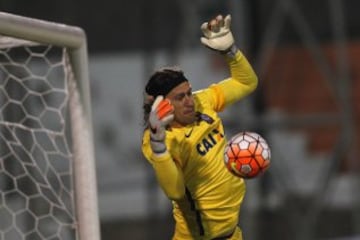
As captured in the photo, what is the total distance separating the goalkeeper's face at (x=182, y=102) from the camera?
4805 mm

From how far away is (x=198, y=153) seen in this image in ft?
16.1

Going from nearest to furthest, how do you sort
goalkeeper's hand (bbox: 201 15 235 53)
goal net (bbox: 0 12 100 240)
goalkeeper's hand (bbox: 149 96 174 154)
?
goalkeeper's hand (bbox: 149 96 174 154) → goalkeeper's hand (bbox: 201 15 235 53) → goal net (bbox: 0 12 100 240)

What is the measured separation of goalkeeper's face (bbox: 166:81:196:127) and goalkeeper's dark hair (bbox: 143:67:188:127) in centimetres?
2

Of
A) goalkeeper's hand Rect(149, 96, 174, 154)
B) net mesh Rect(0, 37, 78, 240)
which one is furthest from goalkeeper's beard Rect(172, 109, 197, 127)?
net mesh Rect(0, 37, 78, 240)

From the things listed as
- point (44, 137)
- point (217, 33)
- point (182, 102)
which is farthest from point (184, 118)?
point (44, 137)

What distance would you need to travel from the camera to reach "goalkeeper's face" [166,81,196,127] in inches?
189

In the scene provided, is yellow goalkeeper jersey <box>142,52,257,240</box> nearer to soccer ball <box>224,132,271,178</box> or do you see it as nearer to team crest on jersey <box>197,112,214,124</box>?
team crest on jersey <box>197,112,214,124</box>

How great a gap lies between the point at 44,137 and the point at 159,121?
4.27 meters

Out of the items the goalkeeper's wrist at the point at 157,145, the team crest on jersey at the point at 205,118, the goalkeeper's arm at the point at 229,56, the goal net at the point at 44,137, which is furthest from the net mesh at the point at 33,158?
the goalkeeper's wrist at the point at 157,145

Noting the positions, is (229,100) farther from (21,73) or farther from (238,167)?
(21,73)

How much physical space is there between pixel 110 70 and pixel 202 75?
78cm

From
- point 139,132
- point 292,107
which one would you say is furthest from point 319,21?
point 139,132

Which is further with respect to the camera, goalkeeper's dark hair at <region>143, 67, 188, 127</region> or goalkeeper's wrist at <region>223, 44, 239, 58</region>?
goalkeeper's wrist at <region>223, 44, 239, 58</region>

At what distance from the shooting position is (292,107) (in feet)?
30.5
